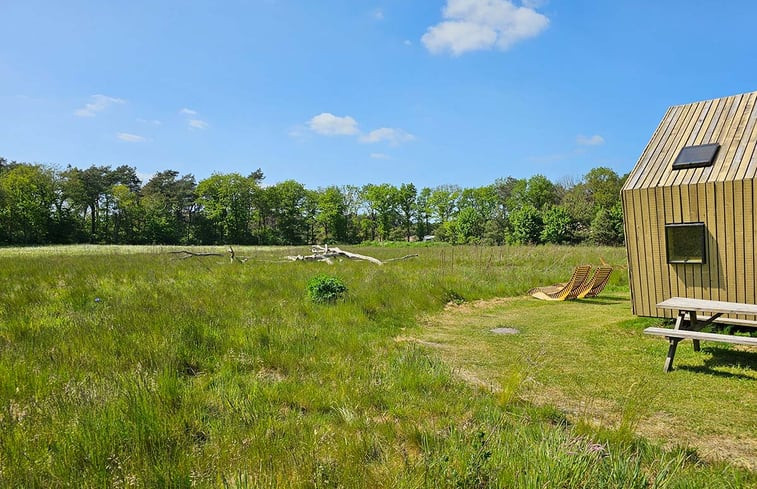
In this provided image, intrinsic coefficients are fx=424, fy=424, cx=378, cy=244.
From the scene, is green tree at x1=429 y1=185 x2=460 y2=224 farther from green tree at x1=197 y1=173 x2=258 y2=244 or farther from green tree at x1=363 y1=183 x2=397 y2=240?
green tree at x1=197 y1=173 x2=258 y2=244

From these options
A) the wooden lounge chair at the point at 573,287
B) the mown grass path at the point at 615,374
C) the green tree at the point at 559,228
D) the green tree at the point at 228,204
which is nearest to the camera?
the mown grass path at the point at 615,374

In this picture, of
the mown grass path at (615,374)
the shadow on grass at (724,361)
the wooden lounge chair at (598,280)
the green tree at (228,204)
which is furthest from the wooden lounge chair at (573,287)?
the green tree at (228,204)

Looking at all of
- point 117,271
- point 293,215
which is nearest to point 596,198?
point 293,215

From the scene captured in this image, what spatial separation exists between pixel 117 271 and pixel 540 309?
42.6 feet

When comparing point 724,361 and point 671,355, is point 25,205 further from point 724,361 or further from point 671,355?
point 724,361

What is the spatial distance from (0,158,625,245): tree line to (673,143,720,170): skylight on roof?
38.3 meters

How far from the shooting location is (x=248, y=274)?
13.9 m

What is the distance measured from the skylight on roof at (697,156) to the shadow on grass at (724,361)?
3.03 meters

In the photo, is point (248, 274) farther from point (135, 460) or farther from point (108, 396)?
point (135, 460)

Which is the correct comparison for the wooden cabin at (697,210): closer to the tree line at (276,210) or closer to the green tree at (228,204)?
the tree line at (276,210)

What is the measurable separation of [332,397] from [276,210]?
67.1 m

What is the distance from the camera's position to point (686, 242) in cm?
720

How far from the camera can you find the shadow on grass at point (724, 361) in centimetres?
559

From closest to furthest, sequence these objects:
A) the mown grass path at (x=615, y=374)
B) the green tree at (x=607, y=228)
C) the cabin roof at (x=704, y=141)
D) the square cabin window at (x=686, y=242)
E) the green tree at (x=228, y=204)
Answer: the mown grass path at (x=615, y=374) < the cabin roof at (x=704, y=141) < the square cabin window at (x=686, y=242) < the green tree at (x=607, y=228) < the green tree at (x=228, y=204)
